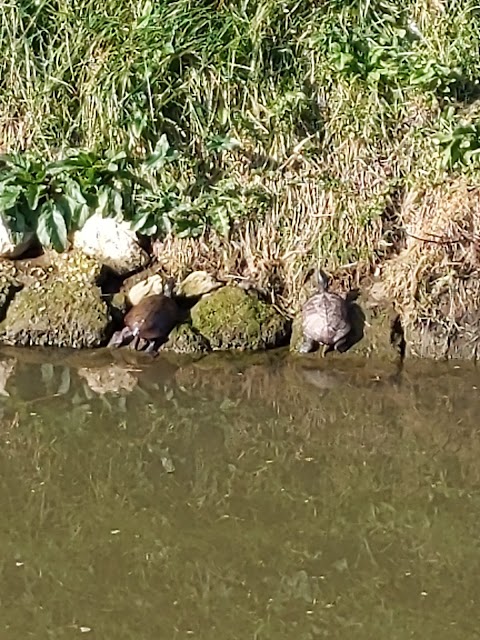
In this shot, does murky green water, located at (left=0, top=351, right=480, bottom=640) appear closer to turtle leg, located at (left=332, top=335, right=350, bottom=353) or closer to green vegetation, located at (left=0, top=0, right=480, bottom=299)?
turtle leg, located at (left=332, top=335, right=350, bottom=353)

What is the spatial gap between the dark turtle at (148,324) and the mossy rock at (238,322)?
5.2 inches

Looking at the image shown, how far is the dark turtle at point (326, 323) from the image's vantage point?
16.5 feet

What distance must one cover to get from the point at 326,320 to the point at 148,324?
2.82 ft

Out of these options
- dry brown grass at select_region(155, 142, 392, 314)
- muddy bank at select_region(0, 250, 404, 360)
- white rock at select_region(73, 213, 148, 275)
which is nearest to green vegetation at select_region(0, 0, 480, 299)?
dry brown grass at select_region(155, 142, 392, 314)

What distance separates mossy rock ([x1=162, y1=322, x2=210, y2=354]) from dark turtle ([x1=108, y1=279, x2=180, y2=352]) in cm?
4

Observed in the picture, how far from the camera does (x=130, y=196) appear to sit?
549 centimetres

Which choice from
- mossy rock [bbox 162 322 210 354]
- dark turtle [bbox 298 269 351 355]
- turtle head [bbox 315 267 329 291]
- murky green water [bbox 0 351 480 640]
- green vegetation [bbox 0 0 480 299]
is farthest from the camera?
green vegetation [bbox 0 0 480 299]

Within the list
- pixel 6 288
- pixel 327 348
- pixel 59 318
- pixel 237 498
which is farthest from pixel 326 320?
pixel 6 288

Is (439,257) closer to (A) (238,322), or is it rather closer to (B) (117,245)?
(A) (238,322)

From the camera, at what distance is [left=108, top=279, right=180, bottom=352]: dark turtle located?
509 centimetres

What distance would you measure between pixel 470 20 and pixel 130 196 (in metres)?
2.01

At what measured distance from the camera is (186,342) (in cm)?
513

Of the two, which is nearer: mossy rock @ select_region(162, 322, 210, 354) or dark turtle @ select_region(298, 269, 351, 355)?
dark turtle @ select_region(298, 269, 351, 355)

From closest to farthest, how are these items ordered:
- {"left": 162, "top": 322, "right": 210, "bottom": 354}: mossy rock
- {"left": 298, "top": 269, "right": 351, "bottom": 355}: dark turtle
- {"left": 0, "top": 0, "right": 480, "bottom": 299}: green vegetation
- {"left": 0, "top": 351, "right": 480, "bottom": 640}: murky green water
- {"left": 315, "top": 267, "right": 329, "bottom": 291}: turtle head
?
{"left": 0, "top": 351, "right": 480, "bottom": 640}: murky green water
{"left": 298, "top": 269, "right": 351, "bottom": 355}: dark turtle
{"left": 162, "top": 322, "right": 210, "bottom": 354}: mossy rock
{"left": 315, "top": 267, "right": 329, "bottom": 291}: turtle head
{"left": 0, "top": 0, "right": 480, "bottom": 299}: green vegetation
